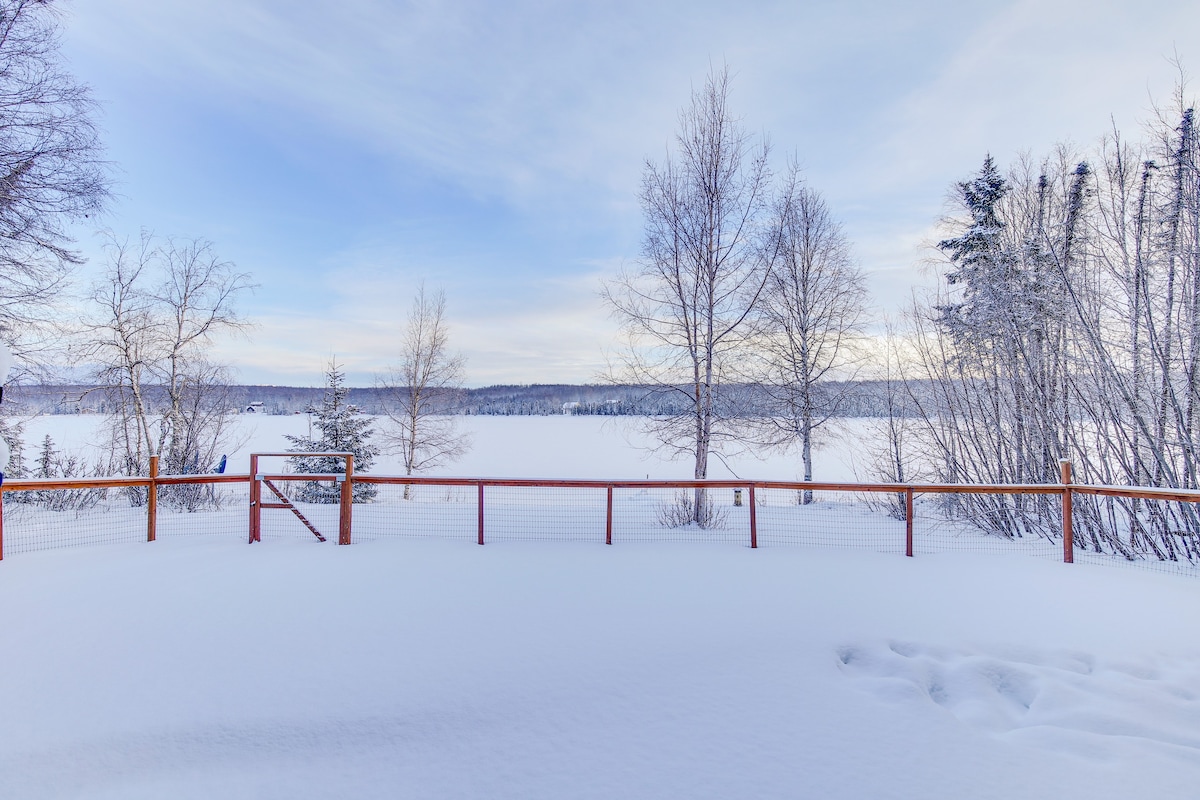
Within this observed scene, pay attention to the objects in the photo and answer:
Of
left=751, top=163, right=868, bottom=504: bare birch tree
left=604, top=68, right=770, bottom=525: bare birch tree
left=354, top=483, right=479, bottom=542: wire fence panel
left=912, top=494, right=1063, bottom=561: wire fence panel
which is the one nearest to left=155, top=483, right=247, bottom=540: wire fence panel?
left=354, top=483, right=479, bottom=542: wire fence panel

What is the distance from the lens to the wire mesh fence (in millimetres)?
6703

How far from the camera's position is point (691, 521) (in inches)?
375

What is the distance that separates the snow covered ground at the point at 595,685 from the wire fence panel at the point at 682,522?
215cm

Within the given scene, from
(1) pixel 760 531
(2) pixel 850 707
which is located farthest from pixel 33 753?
(1) pixel 760 531

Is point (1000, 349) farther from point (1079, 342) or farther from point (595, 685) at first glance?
point (595, 685)

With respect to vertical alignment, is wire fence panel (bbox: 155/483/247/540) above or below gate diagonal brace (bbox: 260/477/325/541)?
below

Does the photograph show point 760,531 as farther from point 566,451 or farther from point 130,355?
point 566,451

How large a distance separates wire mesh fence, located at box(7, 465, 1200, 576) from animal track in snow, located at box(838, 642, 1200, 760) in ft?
8.95

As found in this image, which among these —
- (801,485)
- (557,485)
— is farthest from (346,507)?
(801,485)

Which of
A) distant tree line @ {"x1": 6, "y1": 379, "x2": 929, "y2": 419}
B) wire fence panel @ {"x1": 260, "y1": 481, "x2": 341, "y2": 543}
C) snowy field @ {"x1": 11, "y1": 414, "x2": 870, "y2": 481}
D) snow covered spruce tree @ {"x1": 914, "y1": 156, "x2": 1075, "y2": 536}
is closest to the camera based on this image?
wire fence panel @ {"x1": 260, "y1": 481, "x2": 341, "y2": 543}

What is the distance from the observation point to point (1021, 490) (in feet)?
20.1

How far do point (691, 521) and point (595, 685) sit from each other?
22.0 ft

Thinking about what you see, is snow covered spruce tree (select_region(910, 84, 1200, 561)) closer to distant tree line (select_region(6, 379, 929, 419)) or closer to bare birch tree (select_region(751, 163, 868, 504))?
distant tree line (select_region(6, 379, 929, 419))

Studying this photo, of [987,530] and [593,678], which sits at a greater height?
[593,678]
